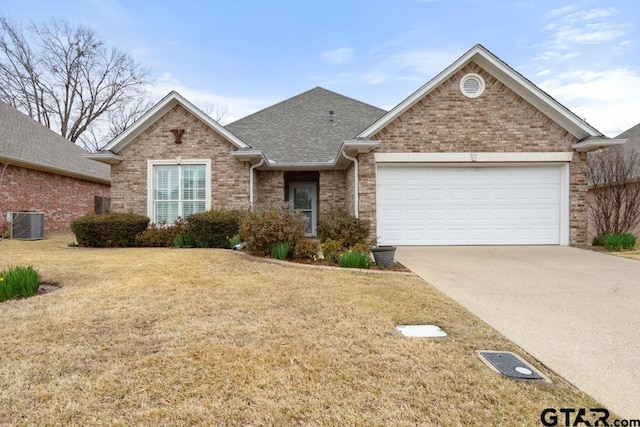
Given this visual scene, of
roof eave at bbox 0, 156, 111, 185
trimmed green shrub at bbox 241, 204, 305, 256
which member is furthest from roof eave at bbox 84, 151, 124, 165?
trimmed green shrub at bbox 241, 204, 305, 256

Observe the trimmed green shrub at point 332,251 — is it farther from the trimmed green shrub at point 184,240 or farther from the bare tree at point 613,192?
the bare tree at point 613,192

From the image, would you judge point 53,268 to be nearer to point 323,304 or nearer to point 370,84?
point 323,304

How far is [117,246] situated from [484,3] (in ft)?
47.0

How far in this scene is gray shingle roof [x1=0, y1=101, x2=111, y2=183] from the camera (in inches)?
565

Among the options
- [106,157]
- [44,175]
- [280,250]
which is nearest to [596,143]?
[280,250]

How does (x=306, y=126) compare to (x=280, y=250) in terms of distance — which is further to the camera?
(x=306, y=126)

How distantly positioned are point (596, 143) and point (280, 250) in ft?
31.1

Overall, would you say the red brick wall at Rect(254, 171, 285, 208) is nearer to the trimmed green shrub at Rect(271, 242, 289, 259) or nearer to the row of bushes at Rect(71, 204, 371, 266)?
the row of bushes at Rect(71, 204, 371, 266)

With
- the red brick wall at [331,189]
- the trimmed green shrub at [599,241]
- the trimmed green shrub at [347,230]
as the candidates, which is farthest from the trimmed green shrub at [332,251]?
the trimmed green shrub at [599,241]

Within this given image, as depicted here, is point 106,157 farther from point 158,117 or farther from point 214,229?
point 214,229

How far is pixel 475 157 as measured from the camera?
10.7 meters

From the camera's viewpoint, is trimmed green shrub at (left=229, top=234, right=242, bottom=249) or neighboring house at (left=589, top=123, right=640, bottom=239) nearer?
trimmed green shrub at (left=229, top=234, right=242, bottom=249)

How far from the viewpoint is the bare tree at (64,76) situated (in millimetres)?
27281

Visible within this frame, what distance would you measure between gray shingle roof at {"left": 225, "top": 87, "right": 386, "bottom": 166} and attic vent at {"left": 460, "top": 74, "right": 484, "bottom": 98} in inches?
202
